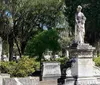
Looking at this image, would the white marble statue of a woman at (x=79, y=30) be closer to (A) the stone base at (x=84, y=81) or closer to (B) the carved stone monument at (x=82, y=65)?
(B) the carved stone monument at (x=82, y=65)

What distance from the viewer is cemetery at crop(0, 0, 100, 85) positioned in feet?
57.2

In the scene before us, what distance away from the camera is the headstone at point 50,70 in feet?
77.2

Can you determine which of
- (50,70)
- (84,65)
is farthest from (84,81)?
(50,70)

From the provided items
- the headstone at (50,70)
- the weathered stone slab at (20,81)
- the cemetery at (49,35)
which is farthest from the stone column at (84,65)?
the headstone at (50,70)

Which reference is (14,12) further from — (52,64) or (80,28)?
(80,28)

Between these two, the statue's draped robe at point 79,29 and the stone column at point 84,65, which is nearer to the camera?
the stone column at point 84,65

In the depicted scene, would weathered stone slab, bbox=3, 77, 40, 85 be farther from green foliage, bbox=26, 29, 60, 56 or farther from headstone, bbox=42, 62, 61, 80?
green foliage, bbox=26, 29, 60, 56

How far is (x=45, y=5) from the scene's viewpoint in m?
39.6

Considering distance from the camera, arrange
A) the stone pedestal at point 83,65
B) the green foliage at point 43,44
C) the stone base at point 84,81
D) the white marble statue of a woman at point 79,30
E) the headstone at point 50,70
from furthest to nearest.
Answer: the green foliage at point 43,44
the headstone at point 50,70
the white marble statue of a woman at point 79,30
the stone pedestal at point 83,65
the stone base at point 84,81

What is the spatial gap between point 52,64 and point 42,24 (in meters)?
19.8

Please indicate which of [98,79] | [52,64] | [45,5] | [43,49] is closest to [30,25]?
[45,5]

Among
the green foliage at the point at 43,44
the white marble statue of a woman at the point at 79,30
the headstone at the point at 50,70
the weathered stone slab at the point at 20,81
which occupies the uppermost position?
the white marble statue of a woman at the point at 79,30

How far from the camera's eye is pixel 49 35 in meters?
35.5

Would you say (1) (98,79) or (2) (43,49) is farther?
(2) (43,49)
